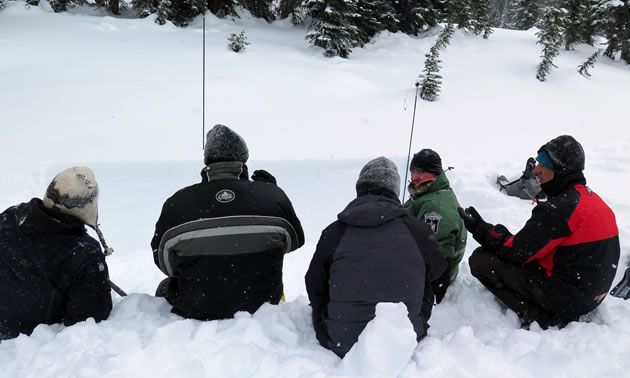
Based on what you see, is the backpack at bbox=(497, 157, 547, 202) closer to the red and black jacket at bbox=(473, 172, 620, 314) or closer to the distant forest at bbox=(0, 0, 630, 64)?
the red and black jacket at bbox=(473, 172, 620, 314)

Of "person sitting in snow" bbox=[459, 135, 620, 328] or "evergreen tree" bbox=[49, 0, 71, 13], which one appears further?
"evergreen tree" bbox=[49, 0, 71, 13]

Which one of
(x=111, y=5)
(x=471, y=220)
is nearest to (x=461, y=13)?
(x=111, y=5)

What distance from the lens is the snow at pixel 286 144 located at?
6.83 feet

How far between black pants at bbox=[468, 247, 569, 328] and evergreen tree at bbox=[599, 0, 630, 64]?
1697cm

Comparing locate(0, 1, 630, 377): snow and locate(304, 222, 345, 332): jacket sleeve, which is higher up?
locate(304, 222, 345, 332): jacket sleeve

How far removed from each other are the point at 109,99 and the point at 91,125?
1291 mm

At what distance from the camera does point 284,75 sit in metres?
11.1

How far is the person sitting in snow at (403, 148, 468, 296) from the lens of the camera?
9.55 ft

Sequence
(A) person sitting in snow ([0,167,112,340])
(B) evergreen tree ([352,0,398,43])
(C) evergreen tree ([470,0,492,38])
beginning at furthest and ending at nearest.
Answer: (C) evergreen tree ([470,0,492,38]) → (B) evergreen tree ([352,0,398,43]) → (A) person sitting in snow ([0,167,112,340])

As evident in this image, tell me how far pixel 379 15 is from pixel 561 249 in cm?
1514

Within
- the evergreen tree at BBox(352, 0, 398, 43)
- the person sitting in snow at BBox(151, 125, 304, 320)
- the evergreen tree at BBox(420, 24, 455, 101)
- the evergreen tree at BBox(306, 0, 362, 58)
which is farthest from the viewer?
the evergreen tree at BBox(352, 0, 398, 43)

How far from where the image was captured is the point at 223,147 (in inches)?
104

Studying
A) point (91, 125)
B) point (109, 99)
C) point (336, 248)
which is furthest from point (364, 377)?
point (109, 99)

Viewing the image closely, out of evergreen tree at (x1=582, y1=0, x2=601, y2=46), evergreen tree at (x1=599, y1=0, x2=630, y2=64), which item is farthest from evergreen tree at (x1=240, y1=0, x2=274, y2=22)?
evergreen tree at (x1=599, y1=0, x2=630, y2=64)
